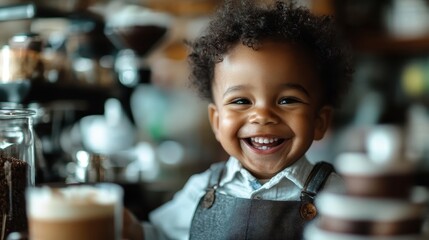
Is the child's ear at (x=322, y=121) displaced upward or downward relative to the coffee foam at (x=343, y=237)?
upward

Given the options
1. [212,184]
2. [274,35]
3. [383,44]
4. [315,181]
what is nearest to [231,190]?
[212,184]

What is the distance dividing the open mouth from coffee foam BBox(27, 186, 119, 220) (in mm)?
304

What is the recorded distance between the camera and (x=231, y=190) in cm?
99

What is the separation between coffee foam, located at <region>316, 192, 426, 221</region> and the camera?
58 centimetres

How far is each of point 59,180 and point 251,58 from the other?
23.6 inches

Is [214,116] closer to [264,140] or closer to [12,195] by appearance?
[264,140]

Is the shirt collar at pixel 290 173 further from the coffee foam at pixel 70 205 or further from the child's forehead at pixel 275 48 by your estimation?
the coffee foam at pixel 70 205

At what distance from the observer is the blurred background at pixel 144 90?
1310 mm

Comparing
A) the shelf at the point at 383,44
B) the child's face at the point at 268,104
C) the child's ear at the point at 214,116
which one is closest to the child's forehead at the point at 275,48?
the child's face at the point at 268,104

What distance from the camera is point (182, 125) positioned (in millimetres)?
3322

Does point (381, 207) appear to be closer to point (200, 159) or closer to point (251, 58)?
point (251, 58)

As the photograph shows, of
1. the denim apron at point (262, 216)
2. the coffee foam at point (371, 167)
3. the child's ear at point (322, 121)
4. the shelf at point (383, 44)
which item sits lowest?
the denim apron at point (262, 216)

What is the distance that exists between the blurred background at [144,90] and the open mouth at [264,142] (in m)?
0.16

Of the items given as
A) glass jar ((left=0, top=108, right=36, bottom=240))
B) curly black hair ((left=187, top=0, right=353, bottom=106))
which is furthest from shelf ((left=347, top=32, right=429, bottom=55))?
glass jar ((left=0, top=108, right=36, bottom=240))
